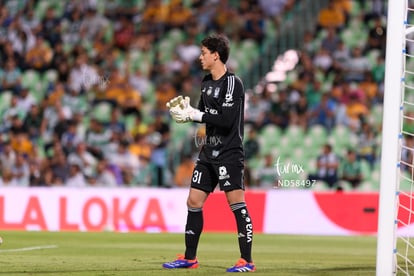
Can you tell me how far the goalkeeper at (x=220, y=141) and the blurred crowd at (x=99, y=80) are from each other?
8.34 m

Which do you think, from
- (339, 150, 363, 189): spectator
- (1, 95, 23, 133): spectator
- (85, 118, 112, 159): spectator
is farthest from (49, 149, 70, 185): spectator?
(339, 150, 363, 189): spectator

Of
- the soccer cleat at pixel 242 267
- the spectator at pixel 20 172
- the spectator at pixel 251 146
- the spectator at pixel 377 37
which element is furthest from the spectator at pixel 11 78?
the soccer cleat at pixel 242 267

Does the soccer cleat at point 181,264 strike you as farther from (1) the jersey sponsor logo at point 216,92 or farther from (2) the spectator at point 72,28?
(2) the spectator at point 72,28

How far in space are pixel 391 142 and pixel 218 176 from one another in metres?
1.71

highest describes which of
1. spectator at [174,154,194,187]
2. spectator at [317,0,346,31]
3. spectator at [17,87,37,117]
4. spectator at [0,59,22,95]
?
spectator at [317,0,346,31]

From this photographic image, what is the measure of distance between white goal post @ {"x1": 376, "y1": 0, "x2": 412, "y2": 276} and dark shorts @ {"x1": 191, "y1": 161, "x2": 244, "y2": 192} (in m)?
1.46

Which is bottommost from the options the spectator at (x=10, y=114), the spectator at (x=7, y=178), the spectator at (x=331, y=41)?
the spectator at (x=7, y=178)

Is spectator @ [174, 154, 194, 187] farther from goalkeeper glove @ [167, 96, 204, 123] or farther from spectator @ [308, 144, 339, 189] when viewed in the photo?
goalkeeper glove @ [167, 96, 204, 123]

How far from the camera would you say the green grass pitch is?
8672 millimetres

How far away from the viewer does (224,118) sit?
828cm

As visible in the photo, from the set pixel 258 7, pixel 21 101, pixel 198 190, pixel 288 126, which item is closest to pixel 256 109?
pixel 288 126

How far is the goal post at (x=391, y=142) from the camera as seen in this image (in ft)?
24.2

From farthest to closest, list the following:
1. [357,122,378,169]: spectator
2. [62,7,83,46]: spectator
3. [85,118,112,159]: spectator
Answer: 1. [62,7,83,46]: spectator
2. [85,118,112,159]: spectator
3. [357,122,378,169]: spectator

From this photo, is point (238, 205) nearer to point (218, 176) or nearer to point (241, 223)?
point (241, 223)
